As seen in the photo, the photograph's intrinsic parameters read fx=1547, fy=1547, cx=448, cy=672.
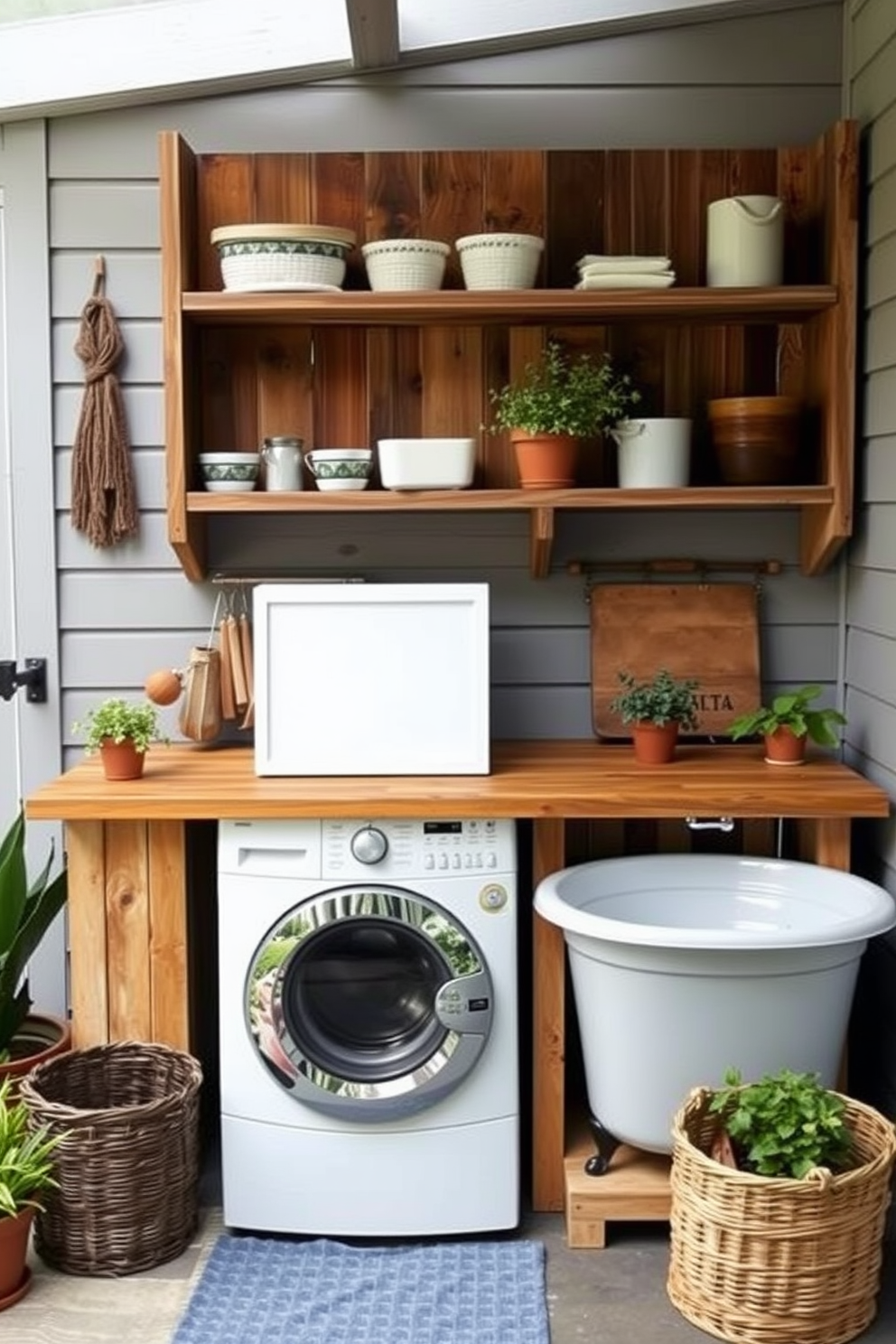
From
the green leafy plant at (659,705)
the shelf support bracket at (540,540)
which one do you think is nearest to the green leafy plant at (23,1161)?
the green leafy plant at (659,705)

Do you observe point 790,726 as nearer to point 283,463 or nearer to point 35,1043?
point 283,463

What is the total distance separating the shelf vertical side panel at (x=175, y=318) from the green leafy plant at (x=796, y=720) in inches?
48.4

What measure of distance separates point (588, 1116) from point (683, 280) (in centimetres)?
178

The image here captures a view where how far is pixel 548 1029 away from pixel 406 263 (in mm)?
1559

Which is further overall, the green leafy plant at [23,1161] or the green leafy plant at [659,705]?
the green leafy plant at [659,705]

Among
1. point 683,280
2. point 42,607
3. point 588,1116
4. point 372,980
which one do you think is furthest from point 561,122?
point 588,1116

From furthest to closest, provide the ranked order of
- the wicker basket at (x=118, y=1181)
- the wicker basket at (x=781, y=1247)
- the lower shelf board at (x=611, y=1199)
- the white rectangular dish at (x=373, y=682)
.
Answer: the white rectangular dish at (x=373, y=682)
the lower shelf board at (x=611, y=1199)
the wicker basket at (x=118, y=1181)
the wicker basket at (x=781, y=1247)

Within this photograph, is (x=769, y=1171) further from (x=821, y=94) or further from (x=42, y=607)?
(x=821, y=94)

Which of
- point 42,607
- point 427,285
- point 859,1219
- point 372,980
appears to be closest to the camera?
point 859,1219

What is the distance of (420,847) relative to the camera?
2.90 m

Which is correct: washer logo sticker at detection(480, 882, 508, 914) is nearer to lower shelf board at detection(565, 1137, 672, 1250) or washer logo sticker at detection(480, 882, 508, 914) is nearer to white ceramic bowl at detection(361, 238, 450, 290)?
lower shelf board at detection(565, 1137, 672, 1250)

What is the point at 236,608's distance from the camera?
11.4 ft

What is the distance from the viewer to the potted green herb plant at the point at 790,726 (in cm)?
317

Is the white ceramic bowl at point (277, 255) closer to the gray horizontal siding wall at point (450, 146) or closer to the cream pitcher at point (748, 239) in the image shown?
the gray horizontal siding wall at point (450, 146)
